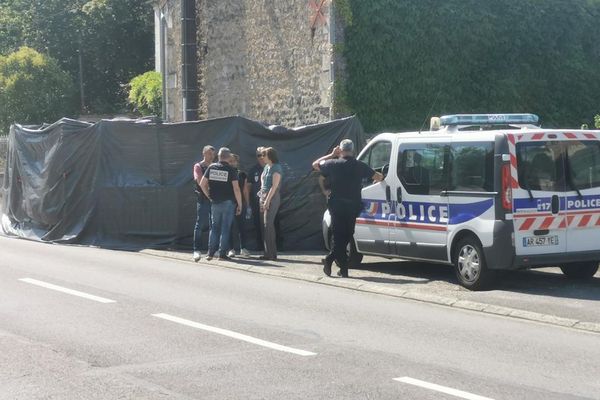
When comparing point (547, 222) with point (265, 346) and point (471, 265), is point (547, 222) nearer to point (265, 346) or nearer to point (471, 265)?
point (471, 265)

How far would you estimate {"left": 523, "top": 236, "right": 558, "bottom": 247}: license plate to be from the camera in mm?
10930

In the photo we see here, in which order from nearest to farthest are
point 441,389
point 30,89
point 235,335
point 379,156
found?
point 441,389
point 235,335
point 379,156
point 30,89

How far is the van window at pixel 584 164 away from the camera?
11.3m

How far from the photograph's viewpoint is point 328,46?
74.3 feet

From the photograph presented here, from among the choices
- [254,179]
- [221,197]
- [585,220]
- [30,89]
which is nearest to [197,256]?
[221,197]

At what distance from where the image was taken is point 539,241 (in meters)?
11.0

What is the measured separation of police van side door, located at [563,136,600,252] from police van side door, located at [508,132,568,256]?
0.11 metres

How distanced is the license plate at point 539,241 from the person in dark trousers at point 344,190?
240 centimetres

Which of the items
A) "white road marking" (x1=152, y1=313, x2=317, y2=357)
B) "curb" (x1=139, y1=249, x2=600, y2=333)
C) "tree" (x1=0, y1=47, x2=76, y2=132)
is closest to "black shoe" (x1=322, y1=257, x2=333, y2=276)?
"curb" (x1=139, y1=249, x2=600, y2=333)

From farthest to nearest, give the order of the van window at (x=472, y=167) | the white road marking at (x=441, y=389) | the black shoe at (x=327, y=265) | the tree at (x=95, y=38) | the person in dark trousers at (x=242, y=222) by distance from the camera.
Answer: the tree at (x=95, y=38), the person in dark trousers at (x=242, y=222), the black shoe at (x=327, y=265), the van window at (x=472, y=167), the white road marking at (x=441, y=389)

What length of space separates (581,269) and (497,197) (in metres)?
2.10

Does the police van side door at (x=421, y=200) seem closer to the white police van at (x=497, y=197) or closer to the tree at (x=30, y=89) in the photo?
the white police van at (x=497, y=197)

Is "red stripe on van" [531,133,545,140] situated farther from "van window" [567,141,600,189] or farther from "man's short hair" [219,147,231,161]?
"man's short hair" [219,147,231,161]

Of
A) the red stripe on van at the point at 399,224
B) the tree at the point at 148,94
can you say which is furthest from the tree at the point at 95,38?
the red stripe on van at the point at 399,224
